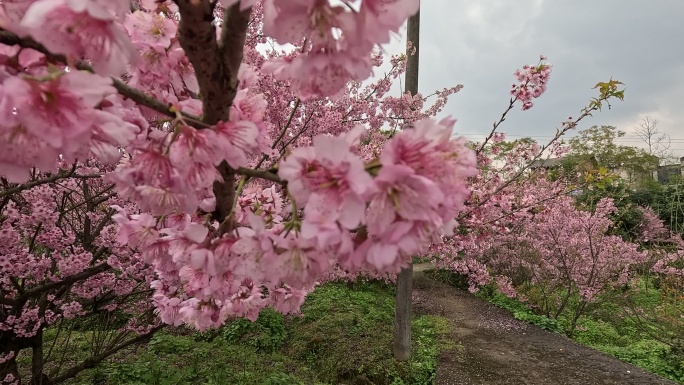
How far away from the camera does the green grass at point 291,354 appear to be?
4.55m

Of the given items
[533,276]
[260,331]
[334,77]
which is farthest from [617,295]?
[334,77]

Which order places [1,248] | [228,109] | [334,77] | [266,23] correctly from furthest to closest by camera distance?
[1,248] < [228,109] < [334,77] < [266,23]

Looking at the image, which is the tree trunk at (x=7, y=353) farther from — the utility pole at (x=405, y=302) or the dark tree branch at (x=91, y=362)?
the utility pole at (x=405, y=302)

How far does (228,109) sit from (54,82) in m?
0.39

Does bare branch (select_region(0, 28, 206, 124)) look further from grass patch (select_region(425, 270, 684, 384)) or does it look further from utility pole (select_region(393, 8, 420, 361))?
grass patch (select_region(425, 270, 684, 384))

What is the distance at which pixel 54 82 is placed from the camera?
63 centimetres

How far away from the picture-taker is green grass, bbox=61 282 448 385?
4.55m

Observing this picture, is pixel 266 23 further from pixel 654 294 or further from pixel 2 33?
pixel 654 294

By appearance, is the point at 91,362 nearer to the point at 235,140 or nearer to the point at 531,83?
the point at 235,140

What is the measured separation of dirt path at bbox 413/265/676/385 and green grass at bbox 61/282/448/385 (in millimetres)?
345

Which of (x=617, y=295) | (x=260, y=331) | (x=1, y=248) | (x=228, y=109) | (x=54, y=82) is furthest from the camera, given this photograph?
(x=617, y=295)

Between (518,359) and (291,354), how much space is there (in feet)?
11.6

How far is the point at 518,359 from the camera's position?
5.77 m

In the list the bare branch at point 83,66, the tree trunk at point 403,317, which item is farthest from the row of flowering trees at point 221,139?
the tree trunk at point 403,317
